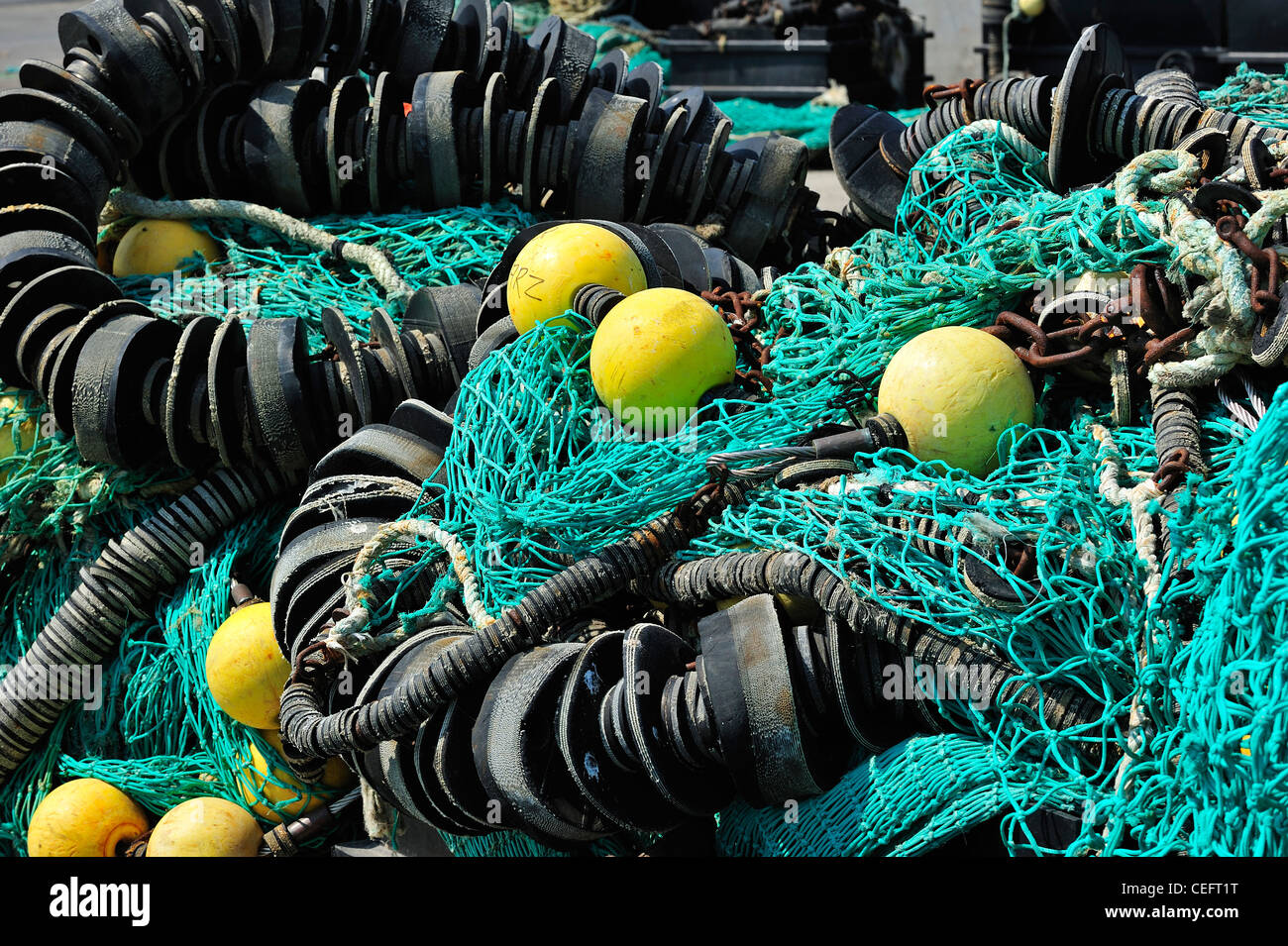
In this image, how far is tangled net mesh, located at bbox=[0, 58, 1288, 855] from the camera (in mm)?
2283

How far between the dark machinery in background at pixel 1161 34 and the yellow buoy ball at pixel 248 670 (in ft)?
25.2

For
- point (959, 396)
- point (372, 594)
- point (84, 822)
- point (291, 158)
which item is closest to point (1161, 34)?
point (291, 158)

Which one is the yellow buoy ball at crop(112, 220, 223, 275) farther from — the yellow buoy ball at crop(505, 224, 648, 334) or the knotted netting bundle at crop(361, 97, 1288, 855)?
the knotted netting bundle at crop(361, 97, 1288, 855)

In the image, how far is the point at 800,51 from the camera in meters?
9.89

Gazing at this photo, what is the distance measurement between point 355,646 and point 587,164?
2050 mm

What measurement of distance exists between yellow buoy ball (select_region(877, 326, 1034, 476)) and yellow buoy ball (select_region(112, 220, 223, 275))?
8.50ft

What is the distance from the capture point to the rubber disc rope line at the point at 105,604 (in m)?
3.55

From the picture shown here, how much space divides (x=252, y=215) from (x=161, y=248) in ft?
1.13

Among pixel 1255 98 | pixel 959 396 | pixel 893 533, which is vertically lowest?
pixel 893 533

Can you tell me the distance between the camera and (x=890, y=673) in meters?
2.66

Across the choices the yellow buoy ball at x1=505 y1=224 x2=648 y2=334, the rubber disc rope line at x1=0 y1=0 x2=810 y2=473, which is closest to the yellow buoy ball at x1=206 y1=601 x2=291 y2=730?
the rubber disc rope line at x1=0 y1=0 x2=810 y2=473

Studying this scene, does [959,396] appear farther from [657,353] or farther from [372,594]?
[372,594]

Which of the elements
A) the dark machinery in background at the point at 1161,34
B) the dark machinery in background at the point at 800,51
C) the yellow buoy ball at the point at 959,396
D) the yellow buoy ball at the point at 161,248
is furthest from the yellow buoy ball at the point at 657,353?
the dark machinery in background at the point at 800,51
